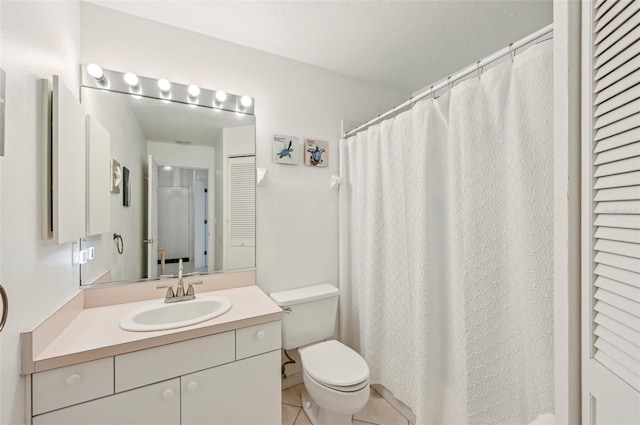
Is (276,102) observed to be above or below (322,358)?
above

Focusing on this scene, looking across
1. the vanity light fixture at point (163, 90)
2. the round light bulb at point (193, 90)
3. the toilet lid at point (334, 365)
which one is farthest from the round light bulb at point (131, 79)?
the toilet lid at point (334, 365)

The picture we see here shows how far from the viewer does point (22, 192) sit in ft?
2.90

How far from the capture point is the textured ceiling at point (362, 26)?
148 centimetres

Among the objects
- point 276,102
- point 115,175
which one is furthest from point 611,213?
point 115,175

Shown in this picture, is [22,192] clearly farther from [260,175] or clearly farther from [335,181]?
[335,181]

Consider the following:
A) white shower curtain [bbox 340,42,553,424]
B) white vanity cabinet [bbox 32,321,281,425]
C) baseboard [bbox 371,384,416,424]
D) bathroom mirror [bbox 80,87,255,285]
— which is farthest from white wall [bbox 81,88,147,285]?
baseboard [bbox 371,384,416,424]

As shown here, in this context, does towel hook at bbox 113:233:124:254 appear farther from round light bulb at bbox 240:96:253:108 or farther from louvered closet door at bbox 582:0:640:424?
louvered closet door at bbox 582:0:640:424

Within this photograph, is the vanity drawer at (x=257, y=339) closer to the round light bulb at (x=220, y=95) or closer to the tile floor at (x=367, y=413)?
the tile floor at (x=367, y=413)

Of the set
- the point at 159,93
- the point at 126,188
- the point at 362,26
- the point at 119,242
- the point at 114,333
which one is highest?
the point at 362,26

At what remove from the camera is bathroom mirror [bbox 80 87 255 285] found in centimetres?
151

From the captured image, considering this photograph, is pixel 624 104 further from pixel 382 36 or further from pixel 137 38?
pixel 137 38

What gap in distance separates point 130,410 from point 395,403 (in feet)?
5.05

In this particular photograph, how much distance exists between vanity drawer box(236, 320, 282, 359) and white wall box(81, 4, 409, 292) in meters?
0.56

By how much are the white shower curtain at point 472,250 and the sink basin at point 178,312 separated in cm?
108
